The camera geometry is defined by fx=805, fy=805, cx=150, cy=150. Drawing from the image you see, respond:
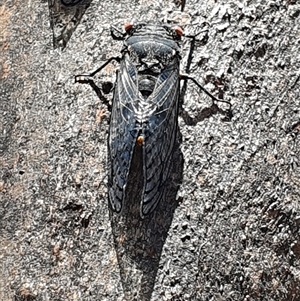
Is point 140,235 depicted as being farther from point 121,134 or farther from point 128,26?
point 128,26

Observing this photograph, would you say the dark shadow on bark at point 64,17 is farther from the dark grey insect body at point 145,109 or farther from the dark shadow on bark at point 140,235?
the dark shadow on bark at point 140,235

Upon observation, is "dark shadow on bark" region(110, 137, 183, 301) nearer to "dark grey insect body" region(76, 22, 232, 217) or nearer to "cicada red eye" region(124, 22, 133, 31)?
"dark grey insect body" region(76, 22, 232, 217)

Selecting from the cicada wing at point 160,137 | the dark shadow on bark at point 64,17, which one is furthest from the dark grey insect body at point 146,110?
the dark shadow on bark at point 64,17

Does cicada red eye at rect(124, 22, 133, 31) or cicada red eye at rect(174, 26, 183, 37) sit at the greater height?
cicada red eye at rect(124, 22, 133, 31)

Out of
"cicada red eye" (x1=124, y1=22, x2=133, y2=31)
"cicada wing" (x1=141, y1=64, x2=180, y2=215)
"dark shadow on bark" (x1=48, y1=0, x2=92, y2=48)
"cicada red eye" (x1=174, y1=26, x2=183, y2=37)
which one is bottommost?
"cicada wing" (x1=141, y1=64, x2=180, y2=215)

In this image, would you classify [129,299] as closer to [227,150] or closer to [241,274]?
[241,274]

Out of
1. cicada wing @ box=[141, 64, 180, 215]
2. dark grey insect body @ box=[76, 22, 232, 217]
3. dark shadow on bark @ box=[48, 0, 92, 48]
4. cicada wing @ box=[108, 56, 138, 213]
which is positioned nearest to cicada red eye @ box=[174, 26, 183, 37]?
dark grey insect body @ box=[76, 22, 232, 217]

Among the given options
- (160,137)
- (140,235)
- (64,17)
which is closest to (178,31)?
(160,137)
